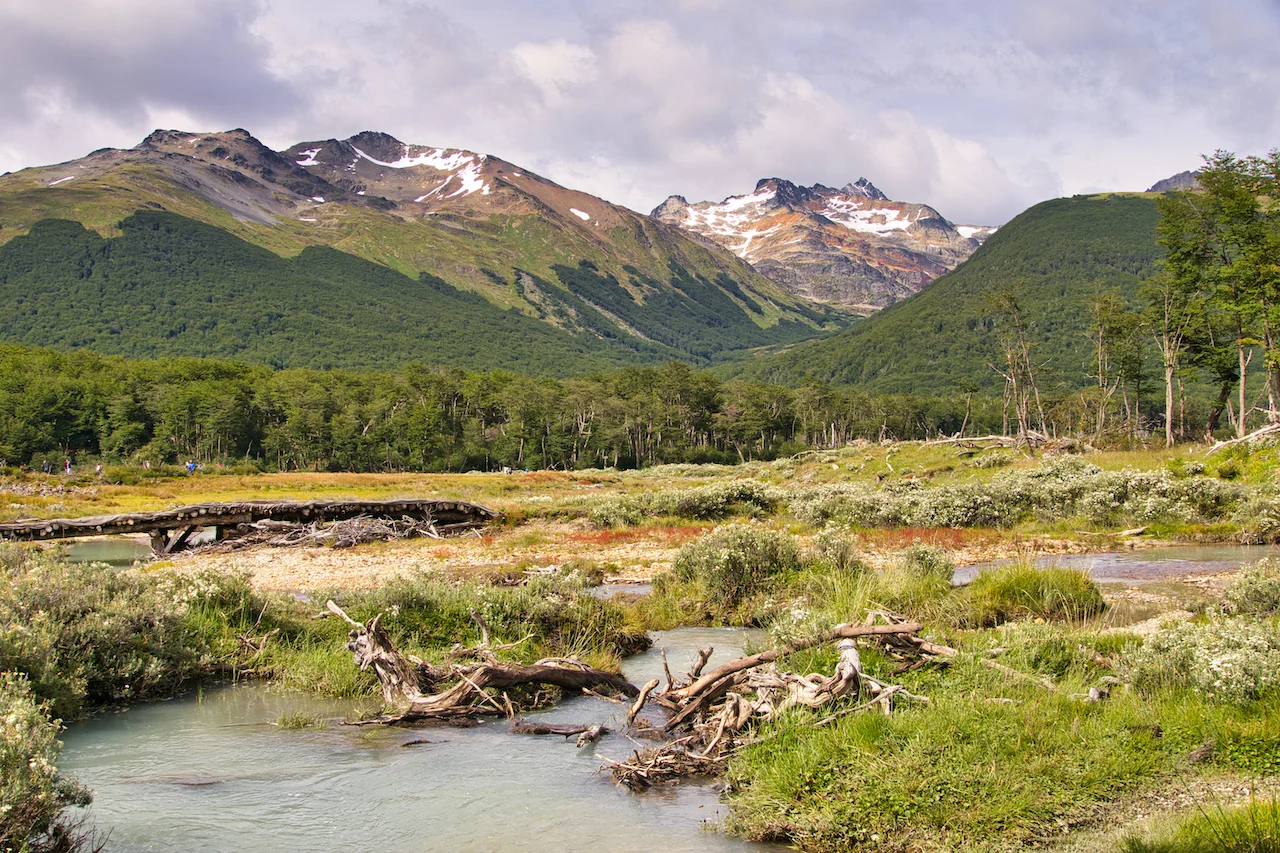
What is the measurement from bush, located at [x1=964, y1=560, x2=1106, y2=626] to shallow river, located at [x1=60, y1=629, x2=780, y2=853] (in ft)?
20.2

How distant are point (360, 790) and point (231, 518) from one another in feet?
89.9

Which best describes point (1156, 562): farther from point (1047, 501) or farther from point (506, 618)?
point (506, 618)

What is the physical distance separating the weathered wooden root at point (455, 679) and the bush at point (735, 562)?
5.61 metres

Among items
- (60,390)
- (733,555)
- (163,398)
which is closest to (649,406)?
(163,398)

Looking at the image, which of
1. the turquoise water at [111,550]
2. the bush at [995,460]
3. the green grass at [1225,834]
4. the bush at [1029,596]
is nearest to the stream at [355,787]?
the green grass at [1225,834]

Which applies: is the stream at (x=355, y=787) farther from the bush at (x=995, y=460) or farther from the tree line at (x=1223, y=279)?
the tree line at (x=1223, y=279)

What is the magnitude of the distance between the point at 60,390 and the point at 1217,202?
124 meters

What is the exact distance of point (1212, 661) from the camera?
296 inches

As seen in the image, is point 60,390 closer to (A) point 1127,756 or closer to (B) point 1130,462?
(B) point 1130,462

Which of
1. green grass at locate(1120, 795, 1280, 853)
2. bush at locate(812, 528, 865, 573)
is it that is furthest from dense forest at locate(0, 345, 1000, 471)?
green grass at locate(1120, 795, 1280, 853)

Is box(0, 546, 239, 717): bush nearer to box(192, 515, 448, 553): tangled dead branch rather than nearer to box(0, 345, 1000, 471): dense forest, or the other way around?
box(192, 515, 448, 553): tangled dead branch

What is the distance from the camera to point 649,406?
125 meters

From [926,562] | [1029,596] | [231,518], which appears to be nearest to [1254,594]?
[1029,596]

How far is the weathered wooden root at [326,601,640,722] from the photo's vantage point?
31.4ft
